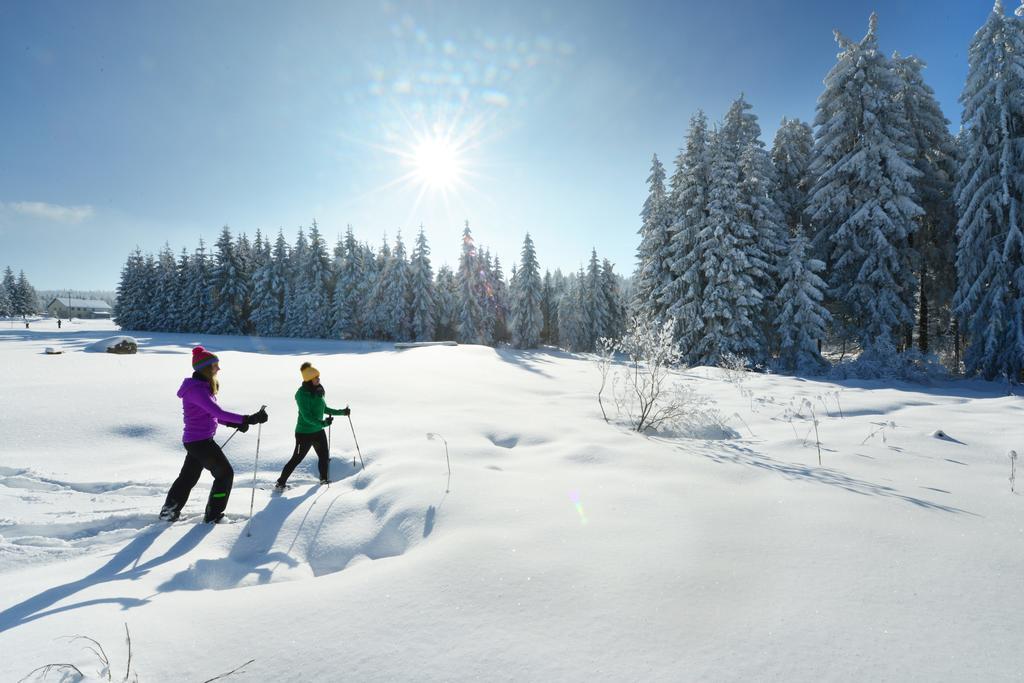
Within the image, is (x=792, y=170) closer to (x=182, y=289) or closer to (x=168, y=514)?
(x=168, y=514)

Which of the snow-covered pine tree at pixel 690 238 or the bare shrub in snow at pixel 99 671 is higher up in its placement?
the snow-covered pine tree at pixel 690 238

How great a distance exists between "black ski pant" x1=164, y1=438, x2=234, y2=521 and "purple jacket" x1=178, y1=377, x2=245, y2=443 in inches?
3.7

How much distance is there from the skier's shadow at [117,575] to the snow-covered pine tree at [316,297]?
43543 millimetres

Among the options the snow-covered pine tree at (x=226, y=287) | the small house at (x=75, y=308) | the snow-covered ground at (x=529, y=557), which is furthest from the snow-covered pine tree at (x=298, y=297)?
→ the small house at (x=75, y=308)

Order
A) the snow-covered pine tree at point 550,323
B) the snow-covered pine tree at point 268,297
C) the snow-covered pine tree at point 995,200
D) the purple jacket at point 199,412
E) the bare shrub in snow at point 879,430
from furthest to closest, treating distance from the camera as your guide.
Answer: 1. the snow-covered pine tree at point 550,323
2. the snow-covered pine tree at point 268,297
3. the snow-covered pine tree at point 995,200
4. the bare shrub in snow at point 879,430
5. the purple jacket at point 199,412

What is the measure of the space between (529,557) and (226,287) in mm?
52934

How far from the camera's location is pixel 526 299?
135ft

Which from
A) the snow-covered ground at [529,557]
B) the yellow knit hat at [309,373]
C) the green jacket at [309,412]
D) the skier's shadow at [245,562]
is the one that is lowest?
the skier's shadow at [245,562]

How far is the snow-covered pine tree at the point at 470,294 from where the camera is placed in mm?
41531

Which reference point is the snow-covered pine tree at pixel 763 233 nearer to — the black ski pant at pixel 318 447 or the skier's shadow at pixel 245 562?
the black ski pant at pixel 318 447

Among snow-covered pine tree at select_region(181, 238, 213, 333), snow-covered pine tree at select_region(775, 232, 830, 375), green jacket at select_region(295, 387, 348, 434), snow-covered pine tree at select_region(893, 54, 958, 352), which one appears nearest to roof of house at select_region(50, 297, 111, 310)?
snow-covered pine tree at select_region(181, 238, 213, 333)

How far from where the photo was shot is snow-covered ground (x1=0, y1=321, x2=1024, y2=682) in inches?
80.0

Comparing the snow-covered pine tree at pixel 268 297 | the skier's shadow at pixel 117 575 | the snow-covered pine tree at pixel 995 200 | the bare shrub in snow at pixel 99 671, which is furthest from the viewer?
the snow-covered pine tree at pixel 268 297

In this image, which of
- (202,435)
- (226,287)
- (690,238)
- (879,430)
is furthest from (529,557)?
(226,287)
